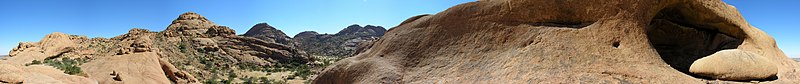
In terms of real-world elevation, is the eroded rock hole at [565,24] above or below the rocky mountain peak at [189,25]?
below

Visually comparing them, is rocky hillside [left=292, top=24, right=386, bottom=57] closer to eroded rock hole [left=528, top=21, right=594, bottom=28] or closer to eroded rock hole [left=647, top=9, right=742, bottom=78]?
eroded rock hole [left=647, top=9, right=742, bottom=78]

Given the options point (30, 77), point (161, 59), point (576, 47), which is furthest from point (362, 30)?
point (576, 47)

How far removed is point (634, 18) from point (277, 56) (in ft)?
175

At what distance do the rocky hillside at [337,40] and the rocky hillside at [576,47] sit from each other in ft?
262

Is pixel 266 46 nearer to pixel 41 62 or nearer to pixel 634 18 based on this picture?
pixel 41 62

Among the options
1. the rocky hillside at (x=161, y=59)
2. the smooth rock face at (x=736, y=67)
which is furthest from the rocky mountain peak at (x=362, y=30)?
the smooth rock face at (x=736, y=67)

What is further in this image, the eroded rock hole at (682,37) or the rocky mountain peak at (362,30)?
the rocky mountain peak at (362,30)

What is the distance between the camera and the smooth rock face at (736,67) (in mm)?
5273

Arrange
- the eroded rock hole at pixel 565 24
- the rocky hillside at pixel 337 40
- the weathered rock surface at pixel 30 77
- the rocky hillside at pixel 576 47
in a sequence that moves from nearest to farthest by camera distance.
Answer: the rocky hillside at pixel 576 47
the eroded rock hole at pixel 565 24
the weathered rock surface at pixel 30 77
the rocky hillside at pixel 337 40

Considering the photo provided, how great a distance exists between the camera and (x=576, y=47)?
20.5ft

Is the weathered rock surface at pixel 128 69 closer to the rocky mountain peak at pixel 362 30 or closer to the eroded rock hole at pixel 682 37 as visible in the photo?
the eroded rock hole at pixel 682 37

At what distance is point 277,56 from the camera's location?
5622 centimetres

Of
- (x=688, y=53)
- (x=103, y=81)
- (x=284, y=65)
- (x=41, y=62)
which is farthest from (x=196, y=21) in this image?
(x=688, y=53)

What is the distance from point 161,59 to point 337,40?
9190cm
